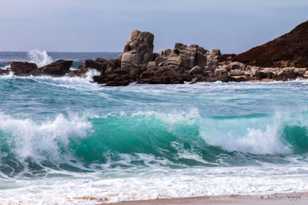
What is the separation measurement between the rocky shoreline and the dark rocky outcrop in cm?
10

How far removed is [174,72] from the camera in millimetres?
46281

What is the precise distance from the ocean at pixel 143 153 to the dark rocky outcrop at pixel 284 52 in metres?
36.2

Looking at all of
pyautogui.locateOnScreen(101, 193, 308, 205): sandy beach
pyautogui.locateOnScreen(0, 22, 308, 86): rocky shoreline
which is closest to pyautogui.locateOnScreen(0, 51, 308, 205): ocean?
pyautogui.locateOnScreen(101, 193, 308, 205): sandy beach

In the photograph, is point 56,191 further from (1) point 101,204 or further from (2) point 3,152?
(2) point 3,152

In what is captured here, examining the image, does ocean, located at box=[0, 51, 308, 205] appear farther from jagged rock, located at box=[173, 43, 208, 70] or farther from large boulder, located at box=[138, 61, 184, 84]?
jagged rock, located at box=[173, 43, 208, 70]

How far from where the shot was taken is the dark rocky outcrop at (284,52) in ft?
196

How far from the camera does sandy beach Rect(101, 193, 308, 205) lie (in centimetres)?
984

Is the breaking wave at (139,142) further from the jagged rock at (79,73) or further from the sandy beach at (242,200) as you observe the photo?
the jagged rock at (79,73)

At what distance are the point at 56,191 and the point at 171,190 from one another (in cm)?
182

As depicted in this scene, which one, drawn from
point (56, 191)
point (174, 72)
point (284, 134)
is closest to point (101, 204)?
point (56, 191)

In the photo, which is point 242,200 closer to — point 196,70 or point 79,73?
point 196,70

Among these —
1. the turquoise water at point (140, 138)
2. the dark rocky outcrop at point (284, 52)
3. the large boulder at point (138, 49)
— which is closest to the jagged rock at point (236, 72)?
the large boulder at point (138, 49)

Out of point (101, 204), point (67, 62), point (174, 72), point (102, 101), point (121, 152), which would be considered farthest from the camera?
point (67, 62)

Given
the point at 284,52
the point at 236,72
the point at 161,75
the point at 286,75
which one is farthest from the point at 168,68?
the point at 284,52
